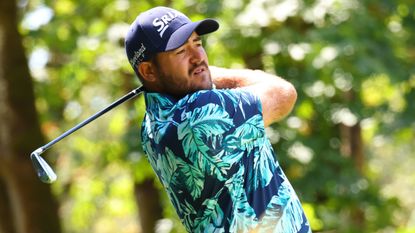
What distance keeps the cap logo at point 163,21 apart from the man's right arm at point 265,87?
322 mm

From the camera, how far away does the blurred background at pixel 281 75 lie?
8.22m

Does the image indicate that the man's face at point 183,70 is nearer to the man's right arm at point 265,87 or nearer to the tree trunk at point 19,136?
the man's right arm at point 265,87

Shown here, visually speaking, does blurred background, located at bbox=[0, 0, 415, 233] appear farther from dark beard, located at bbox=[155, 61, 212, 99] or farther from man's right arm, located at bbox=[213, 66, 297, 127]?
dark beard, located at bbox=[155, 61, 212, 99]

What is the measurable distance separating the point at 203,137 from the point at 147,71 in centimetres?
33

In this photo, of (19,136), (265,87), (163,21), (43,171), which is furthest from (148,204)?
(163,21)

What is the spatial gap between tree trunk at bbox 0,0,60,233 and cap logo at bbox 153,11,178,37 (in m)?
6.26

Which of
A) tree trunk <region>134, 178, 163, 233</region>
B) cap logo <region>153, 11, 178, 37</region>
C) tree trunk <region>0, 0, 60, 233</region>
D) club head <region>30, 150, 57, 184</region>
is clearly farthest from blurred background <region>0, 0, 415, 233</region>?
cap logo <region>153, 11, 178, 37</region>

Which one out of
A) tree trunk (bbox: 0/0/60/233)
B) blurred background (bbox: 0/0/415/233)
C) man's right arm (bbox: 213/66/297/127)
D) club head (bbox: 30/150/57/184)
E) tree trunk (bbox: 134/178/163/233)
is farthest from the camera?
tree trunk (bbox: 134/178/163/233)

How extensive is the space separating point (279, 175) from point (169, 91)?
44 cm

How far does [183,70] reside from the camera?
310 cm

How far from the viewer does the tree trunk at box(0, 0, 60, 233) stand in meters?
9.23

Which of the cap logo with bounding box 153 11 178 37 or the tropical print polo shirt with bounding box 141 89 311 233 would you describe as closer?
the tropical print polo shirt with bounding box 141 89 311 233

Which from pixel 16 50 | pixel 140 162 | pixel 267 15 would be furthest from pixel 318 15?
pixel 16 50

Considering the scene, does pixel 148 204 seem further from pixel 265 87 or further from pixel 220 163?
pixel 220 163
